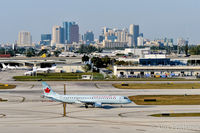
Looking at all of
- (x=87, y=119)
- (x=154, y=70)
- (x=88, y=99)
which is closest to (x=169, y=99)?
(x=88, y=99)

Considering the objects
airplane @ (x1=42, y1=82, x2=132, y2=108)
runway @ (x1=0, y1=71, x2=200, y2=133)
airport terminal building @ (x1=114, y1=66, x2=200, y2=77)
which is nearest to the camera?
runway @ (x1=0, y1=71, x2=200, y2=133)

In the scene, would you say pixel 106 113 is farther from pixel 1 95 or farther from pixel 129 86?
pixel 129 86

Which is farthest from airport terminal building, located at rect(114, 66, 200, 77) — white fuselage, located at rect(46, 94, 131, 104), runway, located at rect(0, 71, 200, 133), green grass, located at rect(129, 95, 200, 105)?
white fuselage, located at rect(46, 94, 131, 104)

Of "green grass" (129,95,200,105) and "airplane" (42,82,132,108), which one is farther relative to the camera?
"green grass" (129,95,200,105)

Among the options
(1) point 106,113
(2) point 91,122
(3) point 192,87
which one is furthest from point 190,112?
(3) point 192,87

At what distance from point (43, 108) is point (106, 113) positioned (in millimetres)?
13175

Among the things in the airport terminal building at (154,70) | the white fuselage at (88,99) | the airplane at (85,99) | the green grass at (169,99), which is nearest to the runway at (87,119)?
the airplane at (85,99)

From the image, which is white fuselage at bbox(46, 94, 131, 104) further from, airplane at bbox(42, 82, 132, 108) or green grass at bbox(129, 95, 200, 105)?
green grass at bbox(129, 95, 200, 105)

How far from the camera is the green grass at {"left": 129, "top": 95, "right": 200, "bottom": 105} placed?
3238 inches

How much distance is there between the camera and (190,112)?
232 feet

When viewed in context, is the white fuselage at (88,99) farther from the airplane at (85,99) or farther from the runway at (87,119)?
the runway at (87,119)

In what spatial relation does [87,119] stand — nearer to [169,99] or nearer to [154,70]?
[169,99]

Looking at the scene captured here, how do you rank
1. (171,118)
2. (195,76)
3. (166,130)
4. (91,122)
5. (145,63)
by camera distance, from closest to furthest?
(166,130), (91,122), (171,118), (195,76), (145,63)

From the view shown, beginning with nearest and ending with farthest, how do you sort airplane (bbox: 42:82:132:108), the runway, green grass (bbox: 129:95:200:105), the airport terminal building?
the runway, airplane (bbox: 42:82:132:108), green grass (bbox: 129:95:200:105), the airport terminal building
